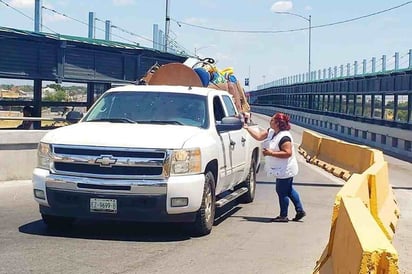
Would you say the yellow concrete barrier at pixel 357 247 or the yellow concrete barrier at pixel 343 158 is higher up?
the yellow concrete barrier at pixel 357 247

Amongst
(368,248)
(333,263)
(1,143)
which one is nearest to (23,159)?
(1,143)

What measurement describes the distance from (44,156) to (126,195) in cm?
123

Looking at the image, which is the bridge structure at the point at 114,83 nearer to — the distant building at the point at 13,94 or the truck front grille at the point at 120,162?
the distant building at the point at 13,94

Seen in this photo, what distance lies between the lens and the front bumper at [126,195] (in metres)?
8.27

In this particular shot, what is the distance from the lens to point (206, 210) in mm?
8875

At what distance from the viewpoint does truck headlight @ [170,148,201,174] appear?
8.38 meters

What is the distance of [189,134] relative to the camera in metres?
8.84

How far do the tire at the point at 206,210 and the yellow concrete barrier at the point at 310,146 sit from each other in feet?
48.1

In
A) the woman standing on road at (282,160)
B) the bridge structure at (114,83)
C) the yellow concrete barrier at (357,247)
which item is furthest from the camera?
the bridge structure at (114,83)

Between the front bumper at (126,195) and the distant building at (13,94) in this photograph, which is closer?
the front bumper at (126,195)

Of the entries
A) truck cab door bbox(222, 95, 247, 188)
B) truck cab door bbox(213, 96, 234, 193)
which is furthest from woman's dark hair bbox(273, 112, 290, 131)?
truck cab door bbox(213, 96, 234, 193)

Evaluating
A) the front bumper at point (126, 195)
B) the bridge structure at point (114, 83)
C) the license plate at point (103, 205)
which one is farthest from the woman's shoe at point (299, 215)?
the bridge structure at point (114, 83)

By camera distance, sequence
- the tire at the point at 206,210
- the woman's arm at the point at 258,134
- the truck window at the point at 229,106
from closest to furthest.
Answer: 1. the tire at the point at 206,210
2. the woman's arm at the point at 258,134
3. the truck window at the point at 229,106

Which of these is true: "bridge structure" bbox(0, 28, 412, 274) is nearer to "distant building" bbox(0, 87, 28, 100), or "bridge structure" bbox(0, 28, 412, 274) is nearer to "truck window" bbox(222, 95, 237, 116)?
"distant building" bbox(0, 87, 28, 100)
